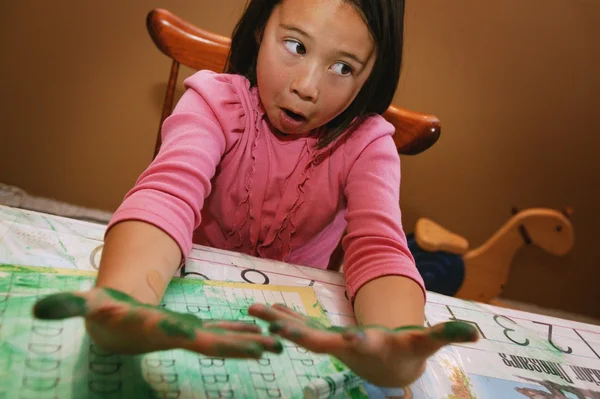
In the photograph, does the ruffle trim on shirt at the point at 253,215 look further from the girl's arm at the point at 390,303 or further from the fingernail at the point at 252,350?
the fingernail at the point at 252,350

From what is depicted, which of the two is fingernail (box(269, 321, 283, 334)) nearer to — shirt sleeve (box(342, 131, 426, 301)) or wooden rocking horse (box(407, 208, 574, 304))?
shirt sleeve (box(342, 131, 426, 301))

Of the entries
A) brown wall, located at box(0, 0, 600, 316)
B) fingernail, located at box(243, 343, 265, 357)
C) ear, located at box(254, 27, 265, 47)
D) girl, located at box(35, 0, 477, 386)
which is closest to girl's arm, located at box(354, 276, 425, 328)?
girl, located at box(35, 0, 477, 386)

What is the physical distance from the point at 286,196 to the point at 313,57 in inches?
8.1

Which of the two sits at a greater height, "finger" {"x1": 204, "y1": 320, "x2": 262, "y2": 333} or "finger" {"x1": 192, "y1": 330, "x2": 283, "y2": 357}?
"finger" {"x1": 192, "y1": 330, "x2": 283, "y2": 357}

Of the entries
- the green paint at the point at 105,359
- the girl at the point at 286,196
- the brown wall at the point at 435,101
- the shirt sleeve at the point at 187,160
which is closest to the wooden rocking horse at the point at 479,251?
the brown wall at the point at 435,101

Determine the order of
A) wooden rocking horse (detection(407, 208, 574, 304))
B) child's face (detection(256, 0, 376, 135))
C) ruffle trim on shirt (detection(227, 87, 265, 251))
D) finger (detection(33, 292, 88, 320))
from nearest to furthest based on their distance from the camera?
finger (detection(33, 292, 88, 320)), child's face (detection(256, 0, 376, 135)), ruffle trim on shirt (detection(227, 87, 265, 251)), wooden rocking horse (detection(407, 208, 574, 304))

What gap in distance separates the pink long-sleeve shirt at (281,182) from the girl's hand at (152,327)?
22 cm

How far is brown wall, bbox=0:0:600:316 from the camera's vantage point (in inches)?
43.2

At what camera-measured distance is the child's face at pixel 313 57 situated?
513mm

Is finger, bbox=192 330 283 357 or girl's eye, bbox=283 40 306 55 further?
girl's eye, bbox=283 40 306 55

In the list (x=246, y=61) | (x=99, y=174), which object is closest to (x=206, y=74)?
(x=246, y=61)

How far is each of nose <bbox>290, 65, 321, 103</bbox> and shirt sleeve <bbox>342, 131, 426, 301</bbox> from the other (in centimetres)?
14

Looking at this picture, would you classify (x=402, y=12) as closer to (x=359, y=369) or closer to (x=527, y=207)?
(x=359, y=369)

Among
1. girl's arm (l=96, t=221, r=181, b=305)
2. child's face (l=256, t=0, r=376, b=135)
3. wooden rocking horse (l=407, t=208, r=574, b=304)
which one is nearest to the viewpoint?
girl's arm (l=96, t=221, r=181, b=305)
